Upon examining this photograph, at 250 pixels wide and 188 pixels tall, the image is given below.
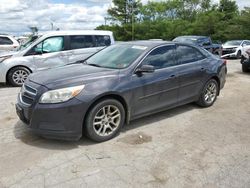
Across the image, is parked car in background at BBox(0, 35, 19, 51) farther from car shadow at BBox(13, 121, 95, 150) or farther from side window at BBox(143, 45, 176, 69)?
side window at BBox(143, 45, 176, 69)

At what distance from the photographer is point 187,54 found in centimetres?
545

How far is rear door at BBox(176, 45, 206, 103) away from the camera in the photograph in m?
5.20

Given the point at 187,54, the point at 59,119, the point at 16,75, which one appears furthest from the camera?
the point at 16,75

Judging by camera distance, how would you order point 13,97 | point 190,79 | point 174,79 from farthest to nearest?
point 13,97
point 190,79
point 174,79

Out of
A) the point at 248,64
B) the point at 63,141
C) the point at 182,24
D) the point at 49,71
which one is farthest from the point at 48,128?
the point at 182,24

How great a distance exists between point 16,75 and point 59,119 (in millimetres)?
5330

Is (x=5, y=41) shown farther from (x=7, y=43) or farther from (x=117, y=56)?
(x=117, y=56)

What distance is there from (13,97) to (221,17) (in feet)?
133

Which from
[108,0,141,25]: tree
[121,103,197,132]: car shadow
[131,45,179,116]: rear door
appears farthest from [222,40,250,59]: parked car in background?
[108,0,141,25]: tree

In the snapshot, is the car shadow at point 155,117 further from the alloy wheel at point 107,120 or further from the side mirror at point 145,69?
the side mirror at point 145,69

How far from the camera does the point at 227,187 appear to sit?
3033 mm

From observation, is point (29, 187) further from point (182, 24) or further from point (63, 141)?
point (182, 24)

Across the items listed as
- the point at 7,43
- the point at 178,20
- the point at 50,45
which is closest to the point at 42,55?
the point at 50,45

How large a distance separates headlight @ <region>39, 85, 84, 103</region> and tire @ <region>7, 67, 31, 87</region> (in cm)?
508
